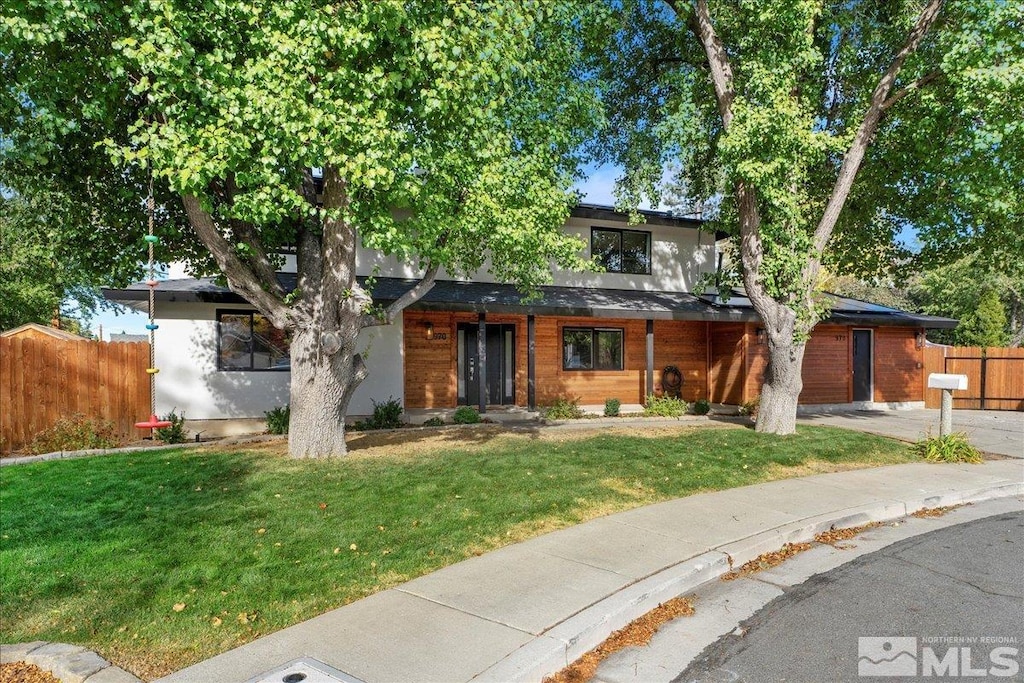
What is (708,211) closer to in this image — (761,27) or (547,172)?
(761,27)

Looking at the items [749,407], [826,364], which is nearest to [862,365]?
[826,364]

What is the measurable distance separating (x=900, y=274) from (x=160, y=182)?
15.3m

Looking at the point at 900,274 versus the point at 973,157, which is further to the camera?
the point at 900,274

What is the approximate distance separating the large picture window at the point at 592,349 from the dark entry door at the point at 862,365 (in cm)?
725

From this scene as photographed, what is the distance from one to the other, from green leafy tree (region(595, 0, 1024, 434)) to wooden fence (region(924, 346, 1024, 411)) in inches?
287

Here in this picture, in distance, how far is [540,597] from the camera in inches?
171

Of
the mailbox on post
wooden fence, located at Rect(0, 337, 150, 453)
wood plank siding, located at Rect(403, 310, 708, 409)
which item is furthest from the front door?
the mailbox on post

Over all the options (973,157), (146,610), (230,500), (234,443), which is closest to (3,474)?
(234,443)

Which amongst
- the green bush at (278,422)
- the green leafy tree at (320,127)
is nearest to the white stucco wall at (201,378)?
the green bush at (278,422)

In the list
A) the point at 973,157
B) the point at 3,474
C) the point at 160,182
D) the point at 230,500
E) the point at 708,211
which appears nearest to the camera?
the point at 230,500

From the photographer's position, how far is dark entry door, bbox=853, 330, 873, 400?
60.0 ft

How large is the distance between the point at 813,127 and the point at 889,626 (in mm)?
10389

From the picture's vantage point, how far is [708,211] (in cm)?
1803

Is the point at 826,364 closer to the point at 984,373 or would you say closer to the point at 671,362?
the point at 671,362
